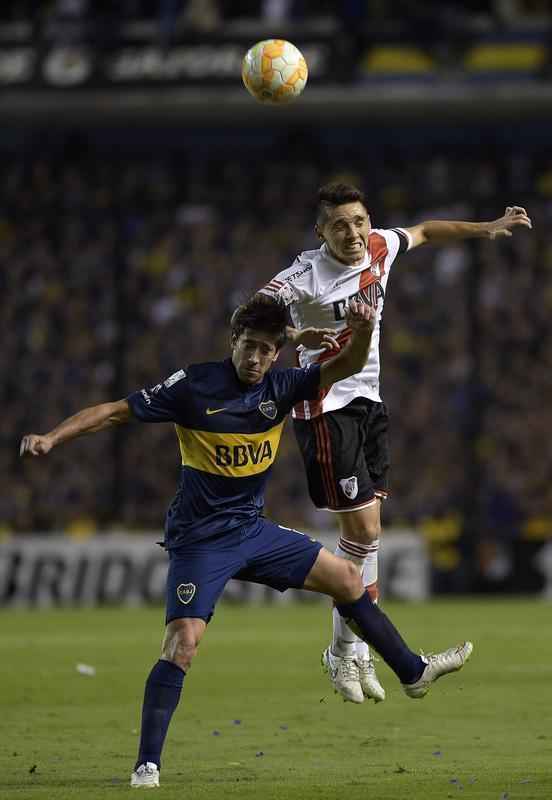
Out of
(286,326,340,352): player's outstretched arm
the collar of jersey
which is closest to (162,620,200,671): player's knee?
(286,326,340,352): player's outstretched arm

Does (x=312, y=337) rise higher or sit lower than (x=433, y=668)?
higher

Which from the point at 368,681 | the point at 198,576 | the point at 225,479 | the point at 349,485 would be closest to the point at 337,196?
the point at 349,485

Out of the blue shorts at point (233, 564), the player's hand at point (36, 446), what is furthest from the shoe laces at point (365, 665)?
the player's hand at point (36, 446)

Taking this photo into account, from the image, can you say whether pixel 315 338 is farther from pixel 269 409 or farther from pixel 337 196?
pixel 337 196

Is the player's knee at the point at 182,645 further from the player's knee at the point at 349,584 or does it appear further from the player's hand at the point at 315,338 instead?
the player's hand at the point at 315,338

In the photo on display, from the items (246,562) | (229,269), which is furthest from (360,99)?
(246,562)

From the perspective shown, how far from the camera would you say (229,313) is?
83.3ft

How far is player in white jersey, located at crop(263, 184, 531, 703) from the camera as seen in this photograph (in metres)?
8.95

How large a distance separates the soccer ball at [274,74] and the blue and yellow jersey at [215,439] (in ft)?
6.53

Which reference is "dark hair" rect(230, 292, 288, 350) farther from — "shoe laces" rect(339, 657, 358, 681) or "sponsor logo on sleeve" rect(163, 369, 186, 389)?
"shoe laces" rect(339, 657, 358, 681)

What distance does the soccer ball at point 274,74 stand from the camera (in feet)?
29.3

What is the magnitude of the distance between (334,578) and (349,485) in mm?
1312

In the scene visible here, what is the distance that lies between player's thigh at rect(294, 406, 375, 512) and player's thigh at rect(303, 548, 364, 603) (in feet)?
3.96

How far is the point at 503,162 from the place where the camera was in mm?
26406
